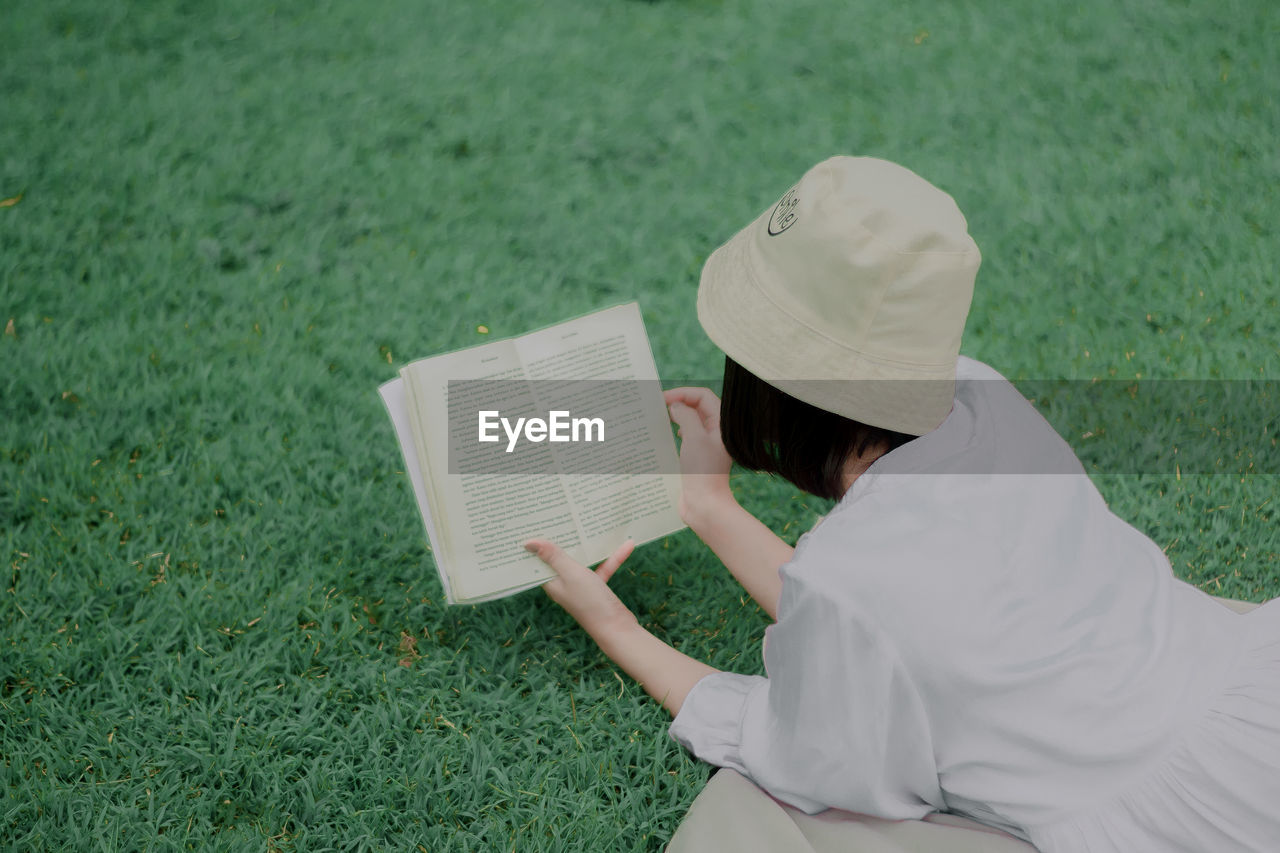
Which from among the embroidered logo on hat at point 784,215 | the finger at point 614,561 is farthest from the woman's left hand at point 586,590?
the embroidered logo on hat at point 784,215

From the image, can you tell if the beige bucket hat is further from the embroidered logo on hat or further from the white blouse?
the white blouse

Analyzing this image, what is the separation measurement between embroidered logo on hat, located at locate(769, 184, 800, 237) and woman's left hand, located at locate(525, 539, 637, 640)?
0.72 metres

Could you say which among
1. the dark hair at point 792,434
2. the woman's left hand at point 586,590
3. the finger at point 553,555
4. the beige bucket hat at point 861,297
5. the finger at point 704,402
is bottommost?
the woman's left hand at point 586,590

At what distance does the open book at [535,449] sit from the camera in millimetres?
1697

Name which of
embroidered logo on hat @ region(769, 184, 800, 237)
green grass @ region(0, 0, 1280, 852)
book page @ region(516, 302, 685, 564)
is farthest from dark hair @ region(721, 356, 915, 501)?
green grass @ region(0, 0, 1280, 852)

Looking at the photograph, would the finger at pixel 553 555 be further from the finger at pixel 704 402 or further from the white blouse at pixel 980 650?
the white blouse at pixel 980 650

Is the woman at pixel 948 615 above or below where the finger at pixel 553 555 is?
above

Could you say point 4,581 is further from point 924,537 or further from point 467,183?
point 924,537

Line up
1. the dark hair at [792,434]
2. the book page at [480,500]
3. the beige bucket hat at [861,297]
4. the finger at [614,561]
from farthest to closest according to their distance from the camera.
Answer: the finger at [614,561]
the book page at [480,500]
the dark hair at [792,434]
the beige bucket hat at [861,297]

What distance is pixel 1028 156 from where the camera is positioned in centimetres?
297

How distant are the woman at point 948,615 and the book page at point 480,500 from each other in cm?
53

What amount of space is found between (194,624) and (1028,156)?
255cm

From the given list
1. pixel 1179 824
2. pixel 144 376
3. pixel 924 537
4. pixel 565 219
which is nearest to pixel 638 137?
pixel 565 219

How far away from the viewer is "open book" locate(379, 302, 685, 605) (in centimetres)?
170
